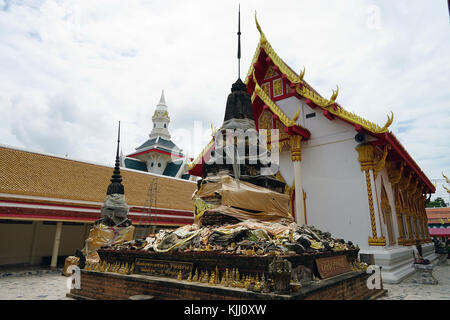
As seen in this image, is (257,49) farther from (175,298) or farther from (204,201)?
(175,298)

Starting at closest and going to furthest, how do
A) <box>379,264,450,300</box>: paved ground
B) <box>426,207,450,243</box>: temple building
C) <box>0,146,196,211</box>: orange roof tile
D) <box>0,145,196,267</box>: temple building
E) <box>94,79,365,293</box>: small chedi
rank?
<box>94,79,365,293</box>: small chedi < <box>379,264,450,300</box>: paved ground < <box>0,145,196,267</box>: temple building < <box>0,146,196,211</box>: orange roof tile < <box>426,207,450,243</box>: temple building

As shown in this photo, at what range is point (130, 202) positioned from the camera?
15711mm

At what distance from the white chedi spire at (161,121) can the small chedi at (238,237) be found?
26.8 m

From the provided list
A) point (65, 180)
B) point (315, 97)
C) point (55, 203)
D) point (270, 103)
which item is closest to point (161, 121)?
point (65, 180)

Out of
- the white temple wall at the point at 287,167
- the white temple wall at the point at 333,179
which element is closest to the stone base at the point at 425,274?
the white temple wall at the point at 333,179

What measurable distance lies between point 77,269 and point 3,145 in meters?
10.8

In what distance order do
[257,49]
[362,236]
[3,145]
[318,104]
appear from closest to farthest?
[362,236], [318,104], [257,49], [3,145]

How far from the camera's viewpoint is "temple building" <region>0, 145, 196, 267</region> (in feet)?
40.5

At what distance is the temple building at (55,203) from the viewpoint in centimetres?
1235

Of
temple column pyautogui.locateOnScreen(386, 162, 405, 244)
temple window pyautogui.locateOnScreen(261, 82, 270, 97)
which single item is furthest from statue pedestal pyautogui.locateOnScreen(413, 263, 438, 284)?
temple window pyautogui.locateOnScreen(261, 82, 270, 97)

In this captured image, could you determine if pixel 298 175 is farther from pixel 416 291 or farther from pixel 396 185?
pixel 396 185

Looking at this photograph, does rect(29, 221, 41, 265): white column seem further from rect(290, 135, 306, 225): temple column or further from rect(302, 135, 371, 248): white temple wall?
rect(302, 135, 371, 248): white temple wall

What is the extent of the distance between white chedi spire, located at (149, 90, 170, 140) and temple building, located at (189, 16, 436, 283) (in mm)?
23019
